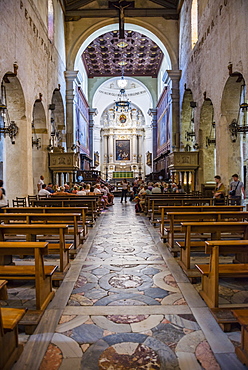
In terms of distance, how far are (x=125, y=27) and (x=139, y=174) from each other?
54.8ft

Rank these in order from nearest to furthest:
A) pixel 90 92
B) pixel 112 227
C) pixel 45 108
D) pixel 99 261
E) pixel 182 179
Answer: pixel 99 261
pixel 112 227
pixel 45 108
pixel 182 179
pixel 90 92

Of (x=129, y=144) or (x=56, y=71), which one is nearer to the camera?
(x=56, y=71)

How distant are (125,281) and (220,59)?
9.09m

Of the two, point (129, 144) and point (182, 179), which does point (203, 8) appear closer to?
point (182, 179)

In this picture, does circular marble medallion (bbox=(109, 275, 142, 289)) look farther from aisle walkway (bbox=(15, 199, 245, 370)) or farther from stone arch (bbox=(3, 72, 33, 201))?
stone arch (bbox=(3, 72, 33, 201))

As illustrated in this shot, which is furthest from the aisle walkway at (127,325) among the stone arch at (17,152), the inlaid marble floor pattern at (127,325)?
the stone arch at (17,152)

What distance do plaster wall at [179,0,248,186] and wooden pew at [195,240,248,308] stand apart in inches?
244

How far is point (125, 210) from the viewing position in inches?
504

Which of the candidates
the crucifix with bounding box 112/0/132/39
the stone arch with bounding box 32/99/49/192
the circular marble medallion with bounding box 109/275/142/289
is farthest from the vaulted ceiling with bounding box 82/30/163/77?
the circular marble medallion with bounding box 109/275/142/289

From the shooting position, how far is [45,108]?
1353cm

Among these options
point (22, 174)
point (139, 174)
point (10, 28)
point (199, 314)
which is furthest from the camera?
point (139, 174)

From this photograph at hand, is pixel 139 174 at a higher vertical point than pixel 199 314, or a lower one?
higher

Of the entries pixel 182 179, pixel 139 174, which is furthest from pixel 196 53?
pixel 139 174

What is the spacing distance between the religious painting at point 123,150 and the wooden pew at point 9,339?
32541 mm
